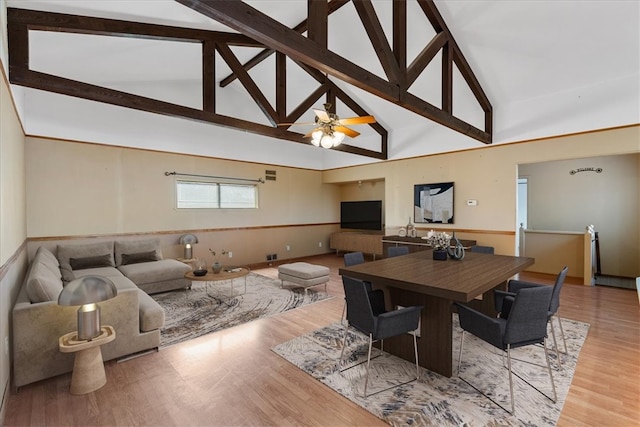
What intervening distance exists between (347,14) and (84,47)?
12.1 feet

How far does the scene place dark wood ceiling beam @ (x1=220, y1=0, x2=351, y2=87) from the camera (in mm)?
4145

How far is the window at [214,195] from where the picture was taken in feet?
20.5

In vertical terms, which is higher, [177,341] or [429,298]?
[429,298]

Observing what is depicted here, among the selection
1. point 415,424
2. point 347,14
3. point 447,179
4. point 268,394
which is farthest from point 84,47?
point 447,179

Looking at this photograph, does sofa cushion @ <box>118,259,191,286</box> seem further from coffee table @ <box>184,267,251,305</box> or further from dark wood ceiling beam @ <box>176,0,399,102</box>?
dark wood ceiling beam @ <box>176,0,399,102</box>

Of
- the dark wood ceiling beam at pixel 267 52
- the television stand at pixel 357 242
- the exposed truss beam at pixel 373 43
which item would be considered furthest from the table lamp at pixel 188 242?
the exposed truss beam at pixel 373 43

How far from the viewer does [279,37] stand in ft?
7.34

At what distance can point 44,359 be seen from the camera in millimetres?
2430

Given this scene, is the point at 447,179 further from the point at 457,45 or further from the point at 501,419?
the point at 501,419

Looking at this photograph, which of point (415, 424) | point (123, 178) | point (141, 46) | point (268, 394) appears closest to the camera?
point (415, 424)

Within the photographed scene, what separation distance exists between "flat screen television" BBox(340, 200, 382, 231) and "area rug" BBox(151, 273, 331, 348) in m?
3.58

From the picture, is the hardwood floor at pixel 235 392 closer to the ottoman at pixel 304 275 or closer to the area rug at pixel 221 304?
the area rug at pixel 221 304

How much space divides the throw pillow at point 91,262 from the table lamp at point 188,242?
4.18 feet

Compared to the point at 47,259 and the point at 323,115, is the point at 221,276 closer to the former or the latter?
the point at 47,259
